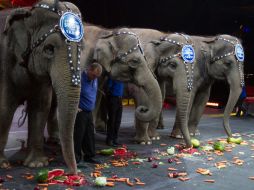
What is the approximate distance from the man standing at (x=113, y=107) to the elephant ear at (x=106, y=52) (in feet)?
2.33

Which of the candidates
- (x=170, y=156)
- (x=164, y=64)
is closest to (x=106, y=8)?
(x=164, y=64)

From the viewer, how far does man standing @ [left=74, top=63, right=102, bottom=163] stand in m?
5.59

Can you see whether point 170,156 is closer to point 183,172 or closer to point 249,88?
point 183,172

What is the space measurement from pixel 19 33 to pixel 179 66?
10.3 feet

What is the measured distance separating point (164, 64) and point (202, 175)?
2.53 m

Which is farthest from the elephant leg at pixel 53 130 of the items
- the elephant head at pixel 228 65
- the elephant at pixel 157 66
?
the elephant head at pixel 228 65

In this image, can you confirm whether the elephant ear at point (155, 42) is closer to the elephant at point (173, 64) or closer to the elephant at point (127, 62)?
the elephant at point (173, 64)

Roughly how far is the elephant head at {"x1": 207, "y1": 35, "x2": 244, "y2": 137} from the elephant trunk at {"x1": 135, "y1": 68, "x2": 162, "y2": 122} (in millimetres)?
2681

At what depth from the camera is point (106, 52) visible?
6543 millimetres

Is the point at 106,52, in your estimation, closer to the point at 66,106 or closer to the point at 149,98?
the point at 149,98

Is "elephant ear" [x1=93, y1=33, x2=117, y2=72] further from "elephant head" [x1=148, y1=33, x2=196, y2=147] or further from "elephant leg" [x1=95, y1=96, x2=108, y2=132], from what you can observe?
"elephant leg" [x1=95, y1=96, x2=108, y2=132]

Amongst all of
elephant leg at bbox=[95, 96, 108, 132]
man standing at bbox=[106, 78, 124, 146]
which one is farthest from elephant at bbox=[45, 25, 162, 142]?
elephant leg at bbox=[95, 96, 108, 132]

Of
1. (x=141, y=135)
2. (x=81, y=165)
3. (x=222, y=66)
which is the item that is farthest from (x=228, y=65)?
(x=81, y=165)

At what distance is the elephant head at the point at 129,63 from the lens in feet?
20.1
